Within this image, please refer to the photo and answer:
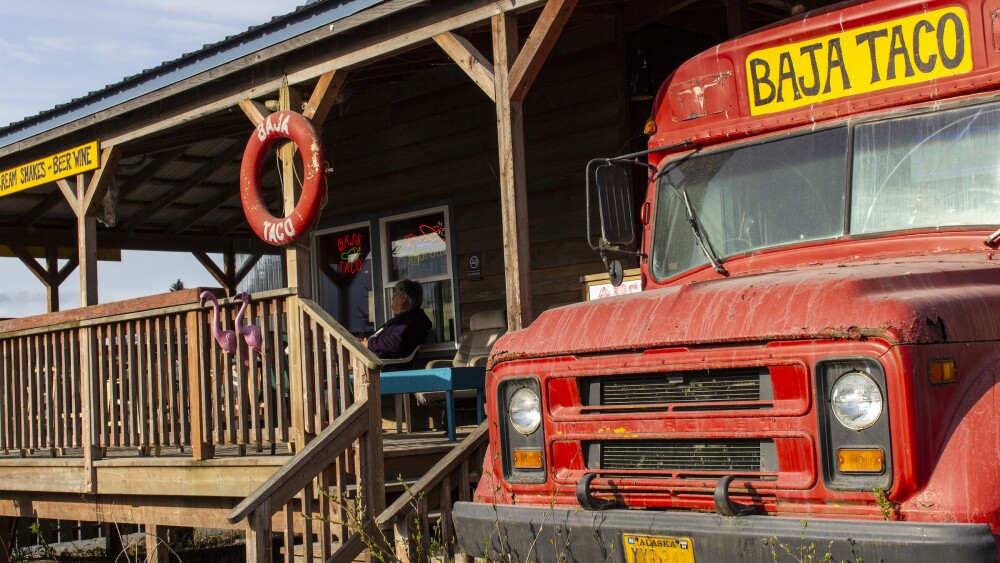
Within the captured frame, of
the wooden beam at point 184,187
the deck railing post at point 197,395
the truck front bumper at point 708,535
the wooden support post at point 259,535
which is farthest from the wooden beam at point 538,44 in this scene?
the wooden beam at point 184,187

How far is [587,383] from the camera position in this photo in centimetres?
441

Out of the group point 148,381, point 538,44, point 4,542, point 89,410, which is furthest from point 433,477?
point 4,542

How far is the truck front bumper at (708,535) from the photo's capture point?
337cm

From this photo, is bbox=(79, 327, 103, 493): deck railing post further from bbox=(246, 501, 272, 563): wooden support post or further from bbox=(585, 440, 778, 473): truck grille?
bbox=(585, 440, 778, 473): truck grille

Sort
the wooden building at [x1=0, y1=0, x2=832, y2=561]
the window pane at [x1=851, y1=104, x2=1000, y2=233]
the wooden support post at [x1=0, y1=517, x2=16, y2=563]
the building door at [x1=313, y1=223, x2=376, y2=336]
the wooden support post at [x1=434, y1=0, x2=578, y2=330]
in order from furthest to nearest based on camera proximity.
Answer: the building door at [x1=313, y1=223, x2=376, y2=336], the wooden support post at [x1=0, y1=517, x2=16, y2=563], the wooden building at [x1=0, y1=0, x2=832, y2=561], the wooden support post at [x1=434, y1=0, x2=578, y2=330], the window pane at [x1=851, y1=104, x2=1000, y2=233]

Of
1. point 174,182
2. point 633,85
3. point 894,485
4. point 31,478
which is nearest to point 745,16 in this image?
point 633,85

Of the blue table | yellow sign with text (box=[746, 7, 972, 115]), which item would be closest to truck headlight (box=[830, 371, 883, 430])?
yellow sign with text (box=[746, 7, 972, 115])

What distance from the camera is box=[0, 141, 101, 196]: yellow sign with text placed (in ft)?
36.4

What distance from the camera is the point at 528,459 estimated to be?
181 inches

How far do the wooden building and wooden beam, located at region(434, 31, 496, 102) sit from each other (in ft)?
0.05

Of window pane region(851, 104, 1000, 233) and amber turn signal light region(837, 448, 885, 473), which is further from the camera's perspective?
window pane region(851, 104, 1000, 233)

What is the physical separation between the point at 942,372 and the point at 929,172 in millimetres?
1374

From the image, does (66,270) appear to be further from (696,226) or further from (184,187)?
(696,226)

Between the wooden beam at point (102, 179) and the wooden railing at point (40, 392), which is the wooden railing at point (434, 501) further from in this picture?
the wooden beam at point (102, 179)
